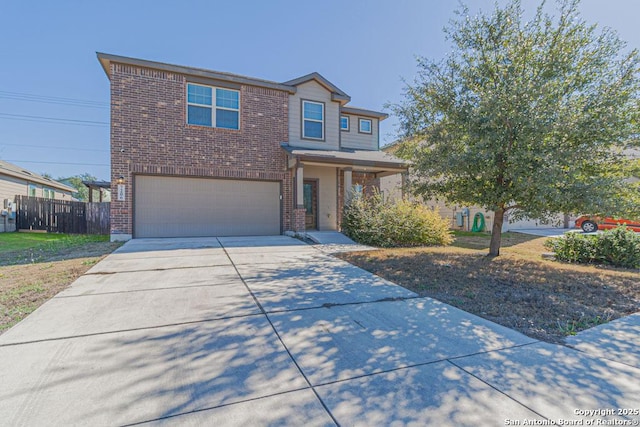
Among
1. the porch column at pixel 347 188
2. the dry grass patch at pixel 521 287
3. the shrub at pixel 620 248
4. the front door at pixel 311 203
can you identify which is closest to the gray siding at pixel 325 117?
the front door at pixel 311 203

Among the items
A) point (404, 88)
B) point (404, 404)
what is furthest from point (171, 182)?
point (404, 404)

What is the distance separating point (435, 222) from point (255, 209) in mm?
6672

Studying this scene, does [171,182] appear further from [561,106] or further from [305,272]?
[561,106]

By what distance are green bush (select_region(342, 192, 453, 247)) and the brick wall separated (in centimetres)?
317

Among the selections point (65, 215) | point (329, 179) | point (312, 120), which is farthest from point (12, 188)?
point (329, 179)

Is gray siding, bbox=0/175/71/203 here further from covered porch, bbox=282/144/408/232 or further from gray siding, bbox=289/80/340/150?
gray siding, bbox=289/80/340/150

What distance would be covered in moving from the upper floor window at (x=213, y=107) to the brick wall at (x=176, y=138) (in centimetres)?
22

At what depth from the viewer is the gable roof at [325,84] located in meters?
12.5

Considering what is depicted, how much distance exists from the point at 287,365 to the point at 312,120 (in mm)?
11687

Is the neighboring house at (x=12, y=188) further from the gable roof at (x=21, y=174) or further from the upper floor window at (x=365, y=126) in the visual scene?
the upper floor window at (x=365, y=126)

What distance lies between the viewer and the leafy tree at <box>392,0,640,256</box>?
18.6 ft

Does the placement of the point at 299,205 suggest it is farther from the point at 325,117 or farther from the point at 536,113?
the point at 536,113

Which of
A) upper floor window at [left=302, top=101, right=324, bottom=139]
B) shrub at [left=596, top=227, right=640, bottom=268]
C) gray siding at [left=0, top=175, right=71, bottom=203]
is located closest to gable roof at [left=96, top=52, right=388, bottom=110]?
upper floor window at [left=302, top=101, right=324, bottom=139]

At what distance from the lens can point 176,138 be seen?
11000 mm
